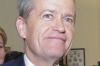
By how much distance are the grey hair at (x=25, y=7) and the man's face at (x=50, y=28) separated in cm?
2

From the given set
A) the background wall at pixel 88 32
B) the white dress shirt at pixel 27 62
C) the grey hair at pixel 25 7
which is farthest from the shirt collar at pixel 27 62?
the background wall at pixel 88 32

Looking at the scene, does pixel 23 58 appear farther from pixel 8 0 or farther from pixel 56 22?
pixel 8 0

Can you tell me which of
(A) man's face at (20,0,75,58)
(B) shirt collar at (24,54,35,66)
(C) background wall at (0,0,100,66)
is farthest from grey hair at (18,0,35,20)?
(C) background wall at (0,0,100,66)

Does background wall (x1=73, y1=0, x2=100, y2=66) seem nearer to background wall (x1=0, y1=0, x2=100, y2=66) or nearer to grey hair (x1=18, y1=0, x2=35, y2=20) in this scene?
background wall (x1=0, y1=0, x2=100, y2=66)

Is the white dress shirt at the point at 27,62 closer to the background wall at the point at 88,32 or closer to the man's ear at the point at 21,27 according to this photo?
the man's ear at the point at 21,27

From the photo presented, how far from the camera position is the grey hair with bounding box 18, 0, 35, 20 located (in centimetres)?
80

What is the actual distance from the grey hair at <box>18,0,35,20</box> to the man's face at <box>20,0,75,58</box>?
0.02m

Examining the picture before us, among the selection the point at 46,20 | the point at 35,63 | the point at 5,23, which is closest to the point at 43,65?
the point at 35,63

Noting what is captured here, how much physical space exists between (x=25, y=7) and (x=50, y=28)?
0.14 meters

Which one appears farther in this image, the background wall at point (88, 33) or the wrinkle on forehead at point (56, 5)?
the background wall at point (88, 33)

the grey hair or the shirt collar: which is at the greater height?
the grey hair

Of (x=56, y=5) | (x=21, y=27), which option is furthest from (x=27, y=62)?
(x=56, y=5)

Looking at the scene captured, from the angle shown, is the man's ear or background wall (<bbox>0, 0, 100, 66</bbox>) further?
background wall (<bbox>0, 0, 100, 66</bbox>)

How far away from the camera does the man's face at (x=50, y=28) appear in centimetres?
74
